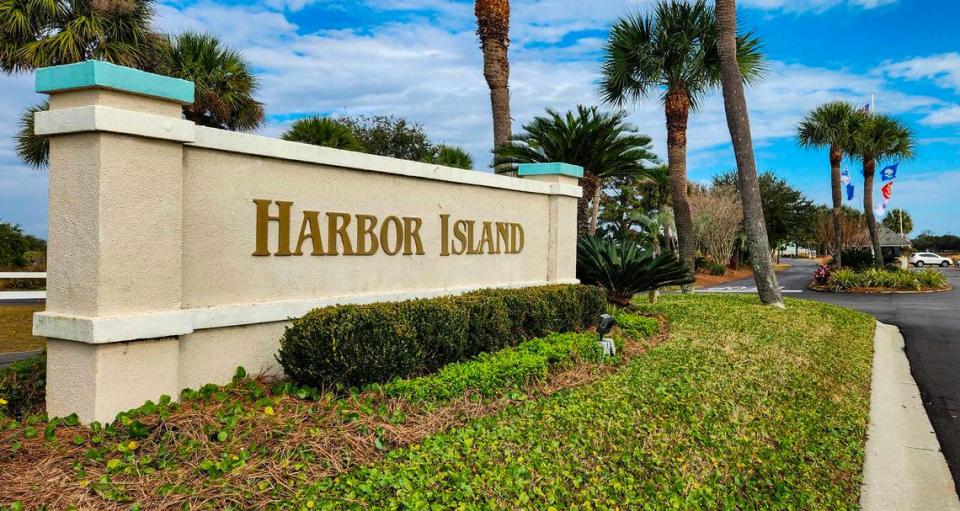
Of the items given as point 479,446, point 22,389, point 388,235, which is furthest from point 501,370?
point 22,389

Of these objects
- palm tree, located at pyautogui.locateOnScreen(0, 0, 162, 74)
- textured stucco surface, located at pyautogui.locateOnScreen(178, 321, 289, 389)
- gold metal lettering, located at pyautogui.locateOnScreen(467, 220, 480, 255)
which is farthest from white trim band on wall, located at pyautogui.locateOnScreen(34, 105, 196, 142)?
palm tree, located at pyautogui.locateOnScreen(0, 0, 162, 74)

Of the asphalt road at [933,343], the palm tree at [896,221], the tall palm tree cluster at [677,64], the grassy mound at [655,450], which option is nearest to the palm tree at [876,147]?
the asphalt road at [933,343]

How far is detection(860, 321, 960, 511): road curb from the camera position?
4855mm

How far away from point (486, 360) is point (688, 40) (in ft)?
49.9

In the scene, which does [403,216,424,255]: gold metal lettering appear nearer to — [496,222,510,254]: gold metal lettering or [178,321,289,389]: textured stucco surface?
[496,222,510,254]: gold metal lettering

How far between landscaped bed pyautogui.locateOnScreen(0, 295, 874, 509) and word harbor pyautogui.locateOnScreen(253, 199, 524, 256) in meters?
1.32

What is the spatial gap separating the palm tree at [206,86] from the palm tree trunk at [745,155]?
14.0m

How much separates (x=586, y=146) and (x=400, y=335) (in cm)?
871

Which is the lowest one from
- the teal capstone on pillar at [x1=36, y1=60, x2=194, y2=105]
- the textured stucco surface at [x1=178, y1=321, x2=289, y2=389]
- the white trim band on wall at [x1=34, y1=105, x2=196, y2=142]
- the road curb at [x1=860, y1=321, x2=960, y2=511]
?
the road curb at [x1=860, y1=321, x2=960, y2=511]

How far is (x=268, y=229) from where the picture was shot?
579 centimetres

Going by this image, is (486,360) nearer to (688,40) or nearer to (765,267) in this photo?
(765,267)

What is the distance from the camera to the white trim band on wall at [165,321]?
4.62m

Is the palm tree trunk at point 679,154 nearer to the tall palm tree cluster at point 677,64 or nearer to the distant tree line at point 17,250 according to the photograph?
the tall palm tree cluster at point 677,64

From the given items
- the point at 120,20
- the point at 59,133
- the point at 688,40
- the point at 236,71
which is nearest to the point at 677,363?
the point at 59,133
